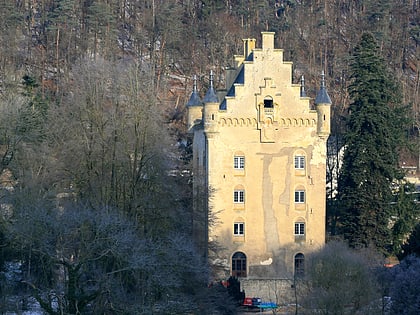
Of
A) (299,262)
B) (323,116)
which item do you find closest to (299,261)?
(299,262)

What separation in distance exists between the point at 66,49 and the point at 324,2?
25971 mm

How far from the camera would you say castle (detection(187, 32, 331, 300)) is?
50.1m

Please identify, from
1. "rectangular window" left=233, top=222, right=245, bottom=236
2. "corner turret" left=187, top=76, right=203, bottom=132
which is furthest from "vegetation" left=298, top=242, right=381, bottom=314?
"corner turret" left=187, top=76, right=203, bottom=132

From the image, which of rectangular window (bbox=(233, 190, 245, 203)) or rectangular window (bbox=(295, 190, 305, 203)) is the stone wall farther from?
rectangular window (bbox=(295, 190, 305, 203))

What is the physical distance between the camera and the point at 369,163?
50969mm

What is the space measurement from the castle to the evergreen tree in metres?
1.57

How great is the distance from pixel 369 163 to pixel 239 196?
21.9ft

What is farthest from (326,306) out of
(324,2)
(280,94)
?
(324,2)

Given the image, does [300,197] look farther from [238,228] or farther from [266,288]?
[266,288]

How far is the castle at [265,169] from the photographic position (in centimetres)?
5006

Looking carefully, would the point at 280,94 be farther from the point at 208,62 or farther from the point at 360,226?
the point at 208,62

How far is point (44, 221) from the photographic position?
33.6 meters

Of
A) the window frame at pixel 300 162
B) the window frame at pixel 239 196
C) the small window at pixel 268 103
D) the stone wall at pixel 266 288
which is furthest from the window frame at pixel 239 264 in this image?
the small window at pixel 268 103

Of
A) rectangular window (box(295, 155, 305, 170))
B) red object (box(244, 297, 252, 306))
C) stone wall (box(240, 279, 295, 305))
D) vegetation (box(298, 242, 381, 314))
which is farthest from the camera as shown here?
rectangular window (box(295, 155, 305, 170))
